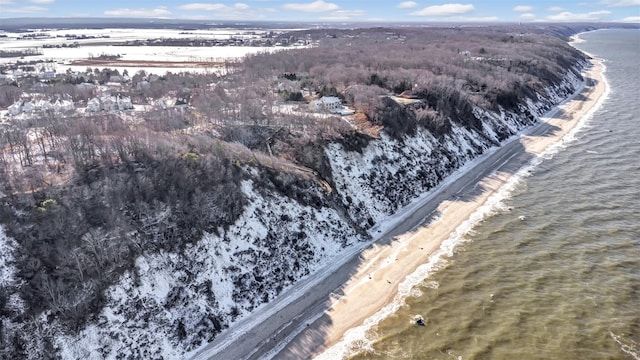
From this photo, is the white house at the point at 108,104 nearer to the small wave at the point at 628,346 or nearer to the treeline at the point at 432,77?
the treeline at the point at 432,77

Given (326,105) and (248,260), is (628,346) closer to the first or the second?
(248,260)

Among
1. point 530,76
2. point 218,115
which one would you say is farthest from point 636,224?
point 530,76

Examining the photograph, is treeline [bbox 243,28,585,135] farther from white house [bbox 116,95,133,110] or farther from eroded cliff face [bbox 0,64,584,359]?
white house [bbox 116,95,133,110]

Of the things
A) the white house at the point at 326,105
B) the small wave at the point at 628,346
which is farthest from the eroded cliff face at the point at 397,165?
the small wave at the point at 628,346

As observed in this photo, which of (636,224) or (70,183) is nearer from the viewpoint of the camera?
(70,183)

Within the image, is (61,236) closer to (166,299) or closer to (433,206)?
(166,299)

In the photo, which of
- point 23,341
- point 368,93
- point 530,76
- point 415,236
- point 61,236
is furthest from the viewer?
point 530,76

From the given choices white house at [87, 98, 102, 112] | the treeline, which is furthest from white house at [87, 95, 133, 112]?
the treeline
